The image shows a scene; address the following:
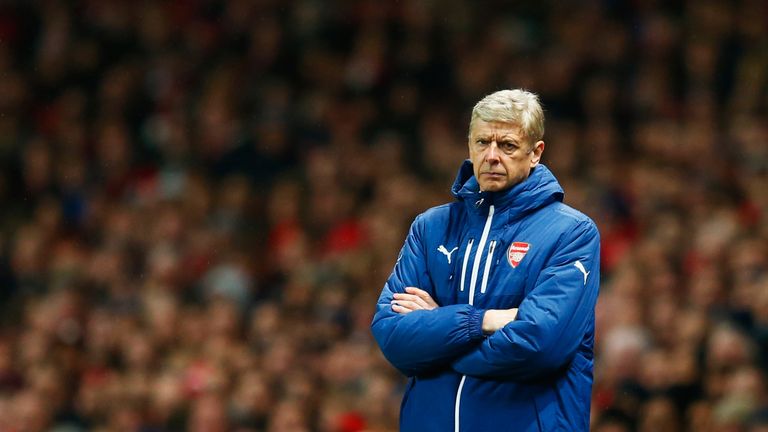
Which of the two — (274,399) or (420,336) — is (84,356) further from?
(420,336)

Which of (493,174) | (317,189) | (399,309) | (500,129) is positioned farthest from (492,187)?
(317,189)

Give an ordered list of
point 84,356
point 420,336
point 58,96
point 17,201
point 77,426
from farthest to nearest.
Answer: point 58,96, point 17,201, point 84,356, point 77,426, point 420,336

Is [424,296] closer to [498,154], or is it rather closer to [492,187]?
[492,187]

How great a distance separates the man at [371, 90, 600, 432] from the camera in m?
4.01

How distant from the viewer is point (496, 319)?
13.3 feet

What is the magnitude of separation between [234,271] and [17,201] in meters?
2.62

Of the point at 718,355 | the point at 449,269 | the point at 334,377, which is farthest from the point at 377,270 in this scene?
the point at 449,269

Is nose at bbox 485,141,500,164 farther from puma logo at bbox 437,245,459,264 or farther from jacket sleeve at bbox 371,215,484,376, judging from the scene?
jacket sleeve at bbox 371,215,484,376

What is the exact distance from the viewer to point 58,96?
12453mm

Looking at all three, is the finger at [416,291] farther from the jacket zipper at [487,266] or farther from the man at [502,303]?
the jacket zipper at [487,266]

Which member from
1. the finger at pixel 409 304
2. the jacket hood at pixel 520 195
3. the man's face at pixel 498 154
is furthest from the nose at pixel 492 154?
the finger at pixel 409 304

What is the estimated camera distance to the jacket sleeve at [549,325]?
3949 millimetres

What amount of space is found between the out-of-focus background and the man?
2.90 meters

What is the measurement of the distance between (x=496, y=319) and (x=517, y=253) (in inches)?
9.2
